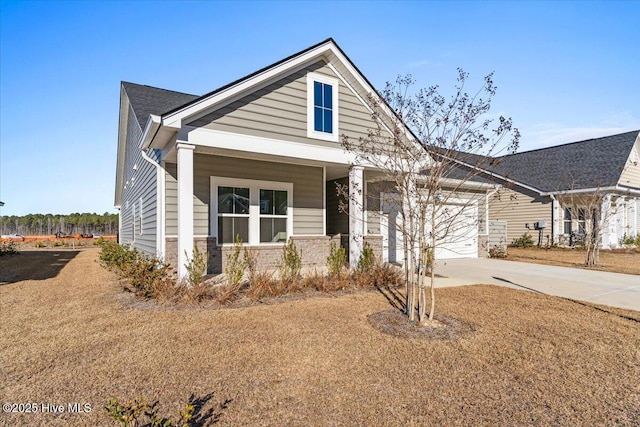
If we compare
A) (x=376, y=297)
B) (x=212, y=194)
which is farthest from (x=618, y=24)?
(x=212, y=194)

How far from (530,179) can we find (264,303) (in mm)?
19797

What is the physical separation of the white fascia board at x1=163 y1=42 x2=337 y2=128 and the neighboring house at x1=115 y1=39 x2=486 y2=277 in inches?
0.8

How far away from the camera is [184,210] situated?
6.80m

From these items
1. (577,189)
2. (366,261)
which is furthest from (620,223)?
(366,261)

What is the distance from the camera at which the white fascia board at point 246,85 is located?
681 centimetres

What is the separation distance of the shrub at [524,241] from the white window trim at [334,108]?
14856 mm

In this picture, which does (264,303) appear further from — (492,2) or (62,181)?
(62,181)

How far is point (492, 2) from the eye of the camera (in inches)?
357

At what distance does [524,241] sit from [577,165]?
533cm

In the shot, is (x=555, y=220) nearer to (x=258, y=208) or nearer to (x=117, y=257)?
(x=258, y=208)

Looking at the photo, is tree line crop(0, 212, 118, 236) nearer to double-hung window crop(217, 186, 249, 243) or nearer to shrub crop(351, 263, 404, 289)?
double-hung window crop(217, 186, 249, 243)

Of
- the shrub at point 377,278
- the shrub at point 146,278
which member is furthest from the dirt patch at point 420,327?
the shrub at point 146,278

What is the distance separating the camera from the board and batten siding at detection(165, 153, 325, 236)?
8.74 meters

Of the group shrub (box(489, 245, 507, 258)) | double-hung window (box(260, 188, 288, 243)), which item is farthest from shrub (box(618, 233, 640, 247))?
double-hung window (box(260, 188, 288, 243))
